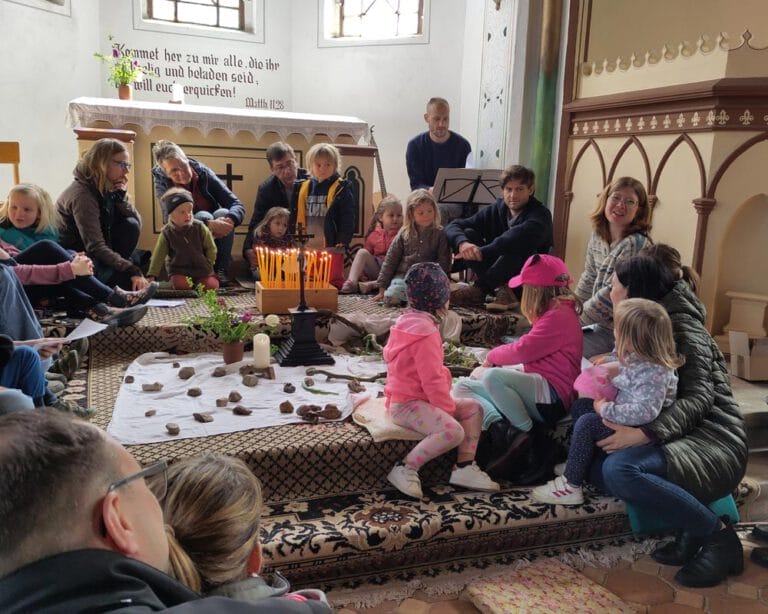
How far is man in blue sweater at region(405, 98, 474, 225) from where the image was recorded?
736 centimetres

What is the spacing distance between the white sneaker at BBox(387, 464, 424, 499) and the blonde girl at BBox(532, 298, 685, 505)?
0.73m

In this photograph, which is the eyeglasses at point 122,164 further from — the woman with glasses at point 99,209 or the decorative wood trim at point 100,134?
the decorative wood trim at point 100,134

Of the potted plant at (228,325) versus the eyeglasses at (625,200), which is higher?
the eyeglasses at (625,200)

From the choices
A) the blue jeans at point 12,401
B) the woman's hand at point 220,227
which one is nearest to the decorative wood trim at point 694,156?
the woman's hand at point 220,227

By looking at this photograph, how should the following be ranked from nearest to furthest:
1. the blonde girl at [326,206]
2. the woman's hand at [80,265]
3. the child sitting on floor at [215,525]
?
1. the child sitting on floor at [215,525]
2. the woman's hand at [80,265]
3. the blonde girl at [326,206]

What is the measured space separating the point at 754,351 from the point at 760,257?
0.83 m

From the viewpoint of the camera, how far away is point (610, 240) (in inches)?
177

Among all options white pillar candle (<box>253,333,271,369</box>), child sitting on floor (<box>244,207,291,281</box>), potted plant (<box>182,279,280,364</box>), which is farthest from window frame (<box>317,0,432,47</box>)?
white pillar candle (<box>253,333,271,369</box>)

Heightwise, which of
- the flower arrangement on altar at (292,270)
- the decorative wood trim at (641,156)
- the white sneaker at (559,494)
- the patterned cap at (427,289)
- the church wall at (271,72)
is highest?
the church wall at (271,72)

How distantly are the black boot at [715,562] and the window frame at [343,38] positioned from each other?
7.90 m

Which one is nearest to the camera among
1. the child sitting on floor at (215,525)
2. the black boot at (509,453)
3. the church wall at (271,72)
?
the child sitting on floor at (215,525)

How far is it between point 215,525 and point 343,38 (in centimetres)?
942

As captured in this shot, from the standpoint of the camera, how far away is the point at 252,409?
360 centimetres

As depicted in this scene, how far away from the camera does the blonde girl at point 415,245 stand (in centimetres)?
550
